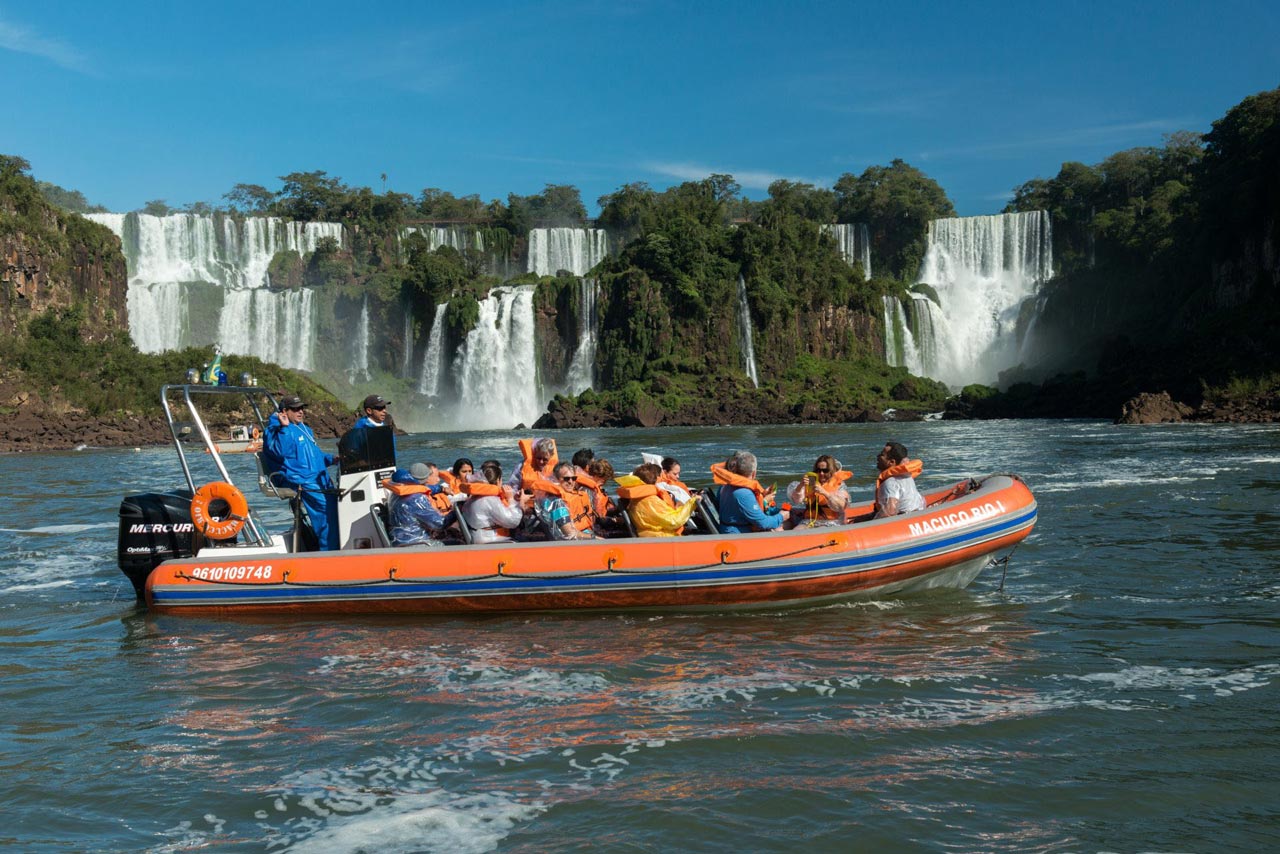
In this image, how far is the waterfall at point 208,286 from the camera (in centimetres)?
5950

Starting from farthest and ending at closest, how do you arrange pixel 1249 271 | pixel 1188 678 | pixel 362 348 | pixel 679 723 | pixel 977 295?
pixel 977 295 → pixel 362 348 → pixel 1249 271 → pixel 1188 678 → pixel 679 723

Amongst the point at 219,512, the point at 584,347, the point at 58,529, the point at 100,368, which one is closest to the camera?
the point at 219,512

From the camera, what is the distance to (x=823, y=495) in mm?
8672

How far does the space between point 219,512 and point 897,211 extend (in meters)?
68.3

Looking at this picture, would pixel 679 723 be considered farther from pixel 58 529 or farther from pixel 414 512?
pixel 58 529

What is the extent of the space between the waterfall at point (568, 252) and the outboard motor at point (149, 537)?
58892 millimetres

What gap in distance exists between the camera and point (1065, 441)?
28141 millimetres

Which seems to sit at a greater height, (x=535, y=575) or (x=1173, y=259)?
(x=1173, y=259)

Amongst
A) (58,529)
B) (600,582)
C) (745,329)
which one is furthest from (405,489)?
(745,329)

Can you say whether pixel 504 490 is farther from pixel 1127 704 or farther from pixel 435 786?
pixel 1127 704

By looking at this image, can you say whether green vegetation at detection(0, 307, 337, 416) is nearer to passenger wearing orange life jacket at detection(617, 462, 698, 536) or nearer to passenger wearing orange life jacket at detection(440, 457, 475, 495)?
passenger wearing orange life jacket at detection(440, 457, 475, 495)

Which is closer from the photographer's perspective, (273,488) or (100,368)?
(273,488)

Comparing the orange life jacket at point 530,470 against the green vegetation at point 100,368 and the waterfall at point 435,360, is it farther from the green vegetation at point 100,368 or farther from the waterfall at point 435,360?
the waterfall at point 435,360

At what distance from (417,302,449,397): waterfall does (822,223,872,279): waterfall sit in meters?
26.7
